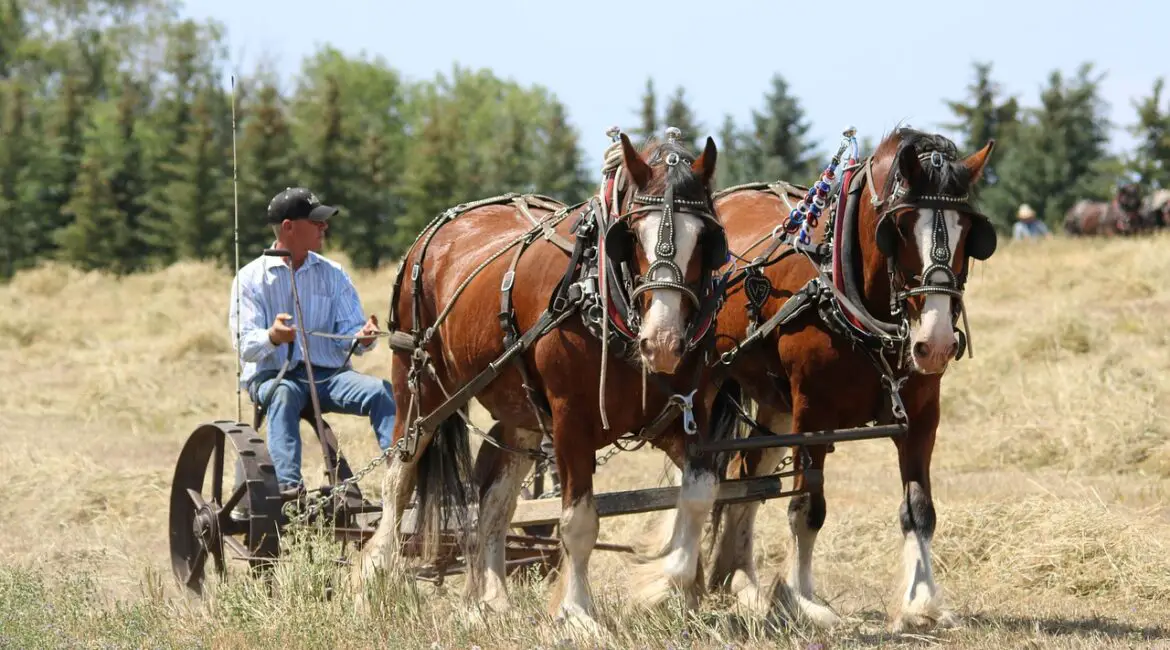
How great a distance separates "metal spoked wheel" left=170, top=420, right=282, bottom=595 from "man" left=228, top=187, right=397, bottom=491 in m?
0.34

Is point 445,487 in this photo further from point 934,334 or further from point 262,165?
point 262,165

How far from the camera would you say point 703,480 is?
5.59m

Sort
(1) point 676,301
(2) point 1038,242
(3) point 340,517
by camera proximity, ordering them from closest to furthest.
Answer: (1) point 676,301 → (3) point 340,517 → (2) point 1038,242

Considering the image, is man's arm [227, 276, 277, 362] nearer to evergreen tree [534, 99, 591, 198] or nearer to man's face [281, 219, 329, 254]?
man's face [281, 219, 329, 254]

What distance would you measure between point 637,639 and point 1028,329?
32.5 ft

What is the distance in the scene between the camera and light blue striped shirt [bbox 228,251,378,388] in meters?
7.63

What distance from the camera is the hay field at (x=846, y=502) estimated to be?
5641 millimetres

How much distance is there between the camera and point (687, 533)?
18.4 ft

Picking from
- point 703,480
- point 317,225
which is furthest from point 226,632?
point 317,225

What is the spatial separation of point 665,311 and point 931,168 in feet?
3.99

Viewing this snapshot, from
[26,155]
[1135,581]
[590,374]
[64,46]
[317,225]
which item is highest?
[64,46]

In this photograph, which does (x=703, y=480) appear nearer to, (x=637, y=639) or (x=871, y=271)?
(x=637, y=639)

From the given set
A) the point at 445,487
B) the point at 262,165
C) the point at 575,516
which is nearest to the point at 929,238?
the point at 575,516

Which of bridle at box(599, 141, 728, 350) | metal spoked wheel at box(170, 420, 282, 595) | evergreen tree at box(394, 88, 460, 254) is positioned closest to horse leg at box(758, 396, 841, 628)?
bridle at box(599, 141, 728, 350)
